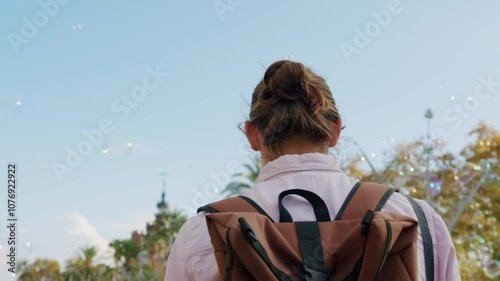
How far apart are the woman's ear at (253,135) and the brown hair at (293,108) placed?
2cm

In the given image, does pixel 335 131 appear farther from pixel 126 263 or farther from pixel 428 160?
pixel 126 263

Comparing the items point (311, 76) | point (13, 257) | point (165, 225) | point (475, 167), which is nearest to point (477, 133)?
point (475, 167)

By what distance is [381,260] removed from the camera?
4.74ft

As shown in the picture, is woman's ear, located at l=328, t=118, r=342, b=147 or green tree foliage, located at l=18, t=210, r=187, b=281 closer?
woman's ear, located at l=328, t=118, r=342, b=147

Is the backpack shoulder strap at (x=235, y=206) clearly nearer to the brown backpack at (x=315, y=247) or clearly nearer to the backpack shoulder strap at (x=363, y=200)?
the brown backpack at (x=315, y=247)

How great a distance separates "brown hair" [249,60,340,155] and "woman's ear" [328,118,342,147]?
1 centimetres

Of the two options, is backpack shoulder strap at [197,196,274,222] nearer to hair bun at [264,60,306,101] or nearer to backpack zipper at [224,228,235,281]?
backpack zipper at [224,228,235,281]

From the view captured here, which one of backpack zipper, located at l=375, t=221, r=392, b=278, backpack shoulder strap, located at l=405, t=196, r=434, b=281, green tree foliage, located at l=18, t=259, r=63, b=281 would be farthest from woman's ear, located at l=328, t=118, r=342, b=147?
green tree foliage, located at l=18, t=259, r=63, b=281

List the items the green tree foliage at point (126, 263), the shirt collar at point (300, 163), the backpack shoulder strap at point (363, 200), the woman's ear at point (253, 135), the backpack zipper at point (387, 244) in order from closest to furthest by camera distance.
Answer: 1. the backpack zipper at point (387, 244)
2. the backpack shoulder strap at point (363, 200)
3. the shirt collar at point (300, 163)
4. the woman's ear at point (253, 135)
5. the green tree foliage at point (126, 263)

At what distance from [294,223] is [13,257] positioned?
26.3 feet

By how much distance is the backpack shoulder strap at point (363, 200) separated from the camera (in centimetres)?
163

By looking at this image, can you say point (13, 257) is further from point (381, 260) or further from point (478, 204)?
point (478, 204)

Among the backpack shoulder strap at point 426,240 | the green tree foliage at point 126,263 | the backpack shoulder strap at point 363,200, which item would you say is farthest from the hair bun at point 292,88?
the green tree foliage at point 126,263

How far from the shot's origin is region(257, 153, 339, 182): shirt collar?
1831 millimetres
